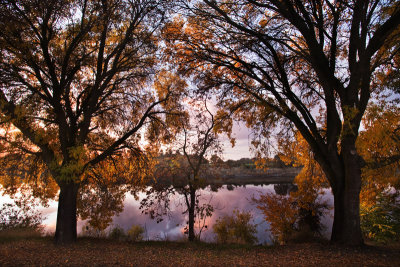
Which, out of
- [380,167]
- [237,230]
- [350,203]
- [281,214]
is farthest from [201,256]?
[380,167]

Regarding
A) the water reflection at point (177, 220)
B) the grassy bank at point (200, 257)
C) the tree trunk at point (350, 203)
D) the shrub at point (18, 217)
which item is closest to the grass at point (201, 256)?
the grassy bank at point (200, 257)

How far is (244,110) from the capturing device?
9.06 meters

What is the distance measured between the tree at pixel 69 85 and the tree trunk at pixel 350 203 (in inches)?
273

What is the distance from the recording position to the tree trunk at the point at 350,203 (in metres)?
6.51

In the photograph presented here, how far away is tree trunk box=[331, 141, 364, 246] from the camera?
651 cm

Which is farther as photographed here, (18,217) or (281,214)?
(18,217)

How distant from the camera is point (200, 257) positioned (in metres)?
6.21

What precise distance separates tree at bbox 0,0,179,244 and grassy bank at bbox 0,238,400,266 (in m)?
1.78

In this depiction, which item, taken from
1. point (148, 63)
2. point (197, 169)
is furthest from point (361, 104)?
point (148, 63)

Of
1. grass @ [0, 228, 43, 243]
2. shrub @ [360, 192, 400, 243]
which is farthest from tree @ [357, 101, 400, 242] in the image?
grass @ [0, 228, 43, 243]

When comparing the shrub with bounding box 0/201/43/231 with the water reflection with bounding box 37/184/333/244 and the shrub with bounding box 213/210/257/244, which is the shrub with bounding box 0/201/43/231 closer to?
the water reflection with bounding box 37/184/333/244

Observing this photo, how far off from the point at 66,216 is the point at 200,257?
5.27m

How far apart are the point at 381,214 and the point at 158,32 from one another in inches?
538

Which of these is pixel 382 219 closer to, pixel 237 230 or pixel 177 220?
pixel 237 230
